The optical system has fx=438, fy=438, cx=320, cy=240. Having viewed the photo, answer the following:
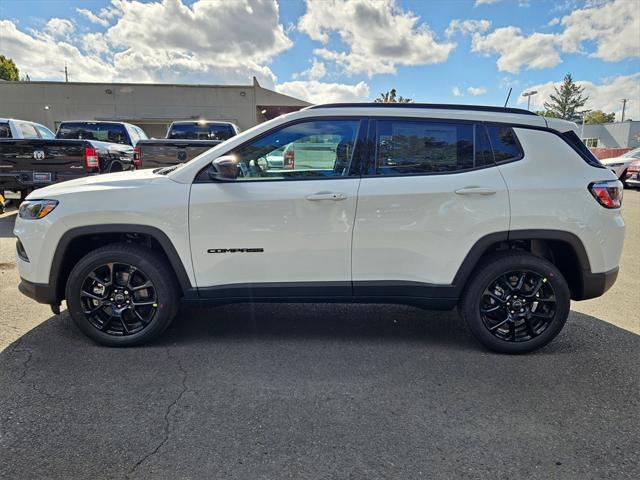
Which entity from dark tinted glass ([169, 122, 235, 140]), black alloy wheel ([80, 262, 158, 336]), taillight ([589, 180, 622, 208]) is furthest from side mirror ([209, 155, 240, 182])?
dark tinted glass ([169, 122, 235, 140])

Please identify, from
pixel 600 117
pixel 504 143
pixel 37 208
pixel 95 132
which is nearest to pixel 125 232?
pixel 37 208

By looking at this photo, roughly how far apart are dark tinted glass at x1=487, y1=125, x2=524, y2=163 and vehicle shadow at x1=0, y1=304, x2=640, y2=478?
5.16ft

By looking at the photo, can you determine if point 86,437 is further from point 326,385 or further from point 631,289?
point 631,289

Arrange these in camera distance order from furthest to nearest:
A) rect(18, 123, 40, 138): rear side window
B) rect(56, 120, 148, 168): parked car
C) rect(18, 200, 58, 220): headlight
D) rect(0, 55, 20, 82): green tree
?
rect(0, 55, 20, 82): green tree < rect(56, 120, 148, 168): parked car < rect(18, 123, 40, 138): rear side window < rect(18, 200, 58, 220): headlight

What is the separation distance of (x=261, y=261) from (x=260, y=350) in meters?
0.74

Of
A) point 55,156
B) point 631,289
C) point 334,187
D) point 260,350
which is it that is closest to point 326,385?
point 260,350

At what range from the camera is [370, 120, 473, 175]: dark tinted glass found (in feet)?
11.0

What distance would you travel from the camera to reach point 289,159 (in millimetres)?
3438

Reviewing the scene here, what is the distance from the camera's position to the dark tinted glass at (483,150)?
3369 millimetres

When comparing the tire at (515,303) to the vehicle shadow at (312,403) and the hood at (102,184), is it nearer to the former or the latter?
the vehicle shadow at (312,403)

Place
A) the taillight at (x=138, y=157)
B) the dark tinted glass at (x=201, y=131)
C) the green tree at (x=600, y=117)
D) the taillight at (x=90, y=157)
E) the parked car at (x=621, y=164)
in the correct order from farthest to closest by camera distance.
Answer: the green tree at (x=600, y=117) → the parked car at (x=621, y=164) → the dark tinted glass at (x=201, y=131) → the taillight at (x=138, y=157) → the taillight at (x=90, y=157)

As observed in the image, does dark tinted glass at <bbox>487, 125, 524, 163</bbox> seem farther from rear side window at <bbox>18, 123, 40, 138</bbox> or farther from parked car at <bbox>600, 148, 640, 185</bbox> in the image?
parked car at <bbox>600, 148, 640, 185</bbox>

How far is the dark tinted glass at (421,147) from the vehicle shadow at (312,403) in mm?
1468

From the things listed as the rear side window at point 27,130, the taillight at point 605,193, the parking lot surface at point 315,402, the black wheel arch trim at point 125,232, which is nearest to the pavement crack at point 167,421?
the parking lot surface at point 315,402
